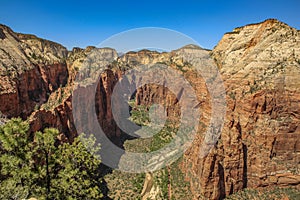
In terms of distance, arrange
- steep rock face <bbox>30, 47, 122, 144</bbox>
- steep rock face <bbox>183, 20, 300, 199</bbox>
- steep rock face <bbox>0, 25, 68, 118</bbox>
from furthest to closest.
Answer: steep rock face <bbox>0, 25, 68, 118</bbox>, steep rock face <bbox>30, 47, 122, 144</bbox>, steep rock face <bbox>183, 20, 300, 199</bbox>

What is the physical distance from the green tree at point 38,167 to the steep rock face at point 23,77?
25.1m

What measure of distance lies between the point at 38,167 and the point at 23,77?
4347 cm

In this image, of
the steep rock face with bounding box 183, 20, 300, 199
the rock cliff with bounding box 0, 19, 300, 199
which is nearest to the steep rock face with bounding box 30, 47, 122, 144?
the rock cliff with bounding box 0, 19, 300, 199

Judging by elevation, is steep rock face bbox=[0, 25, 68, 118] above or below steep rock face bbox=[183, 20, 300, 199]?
above

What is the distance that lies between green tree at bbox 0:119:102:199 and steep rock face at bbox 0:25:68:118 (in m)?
25.1

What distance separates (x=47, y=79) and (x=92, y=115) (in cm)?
2503

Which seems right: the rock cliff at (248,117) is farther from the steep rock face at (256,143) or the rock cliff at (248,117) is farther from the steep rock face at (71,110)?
the steep rock face at (71,110)

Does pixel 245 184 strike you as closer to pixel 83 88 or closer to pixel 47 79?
pixel 83 88

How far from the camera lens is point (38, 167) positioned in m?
14.2

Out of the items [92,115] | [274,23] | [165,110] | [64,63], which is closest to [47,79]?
[64,63]

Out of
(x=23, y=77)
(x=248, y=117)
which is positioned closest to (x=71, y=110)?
(x=23, y=77)

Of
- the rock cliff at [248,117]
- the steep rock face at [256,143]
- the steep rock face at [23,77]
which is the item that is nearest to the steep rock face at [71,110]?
the rock cliff at [248,117]

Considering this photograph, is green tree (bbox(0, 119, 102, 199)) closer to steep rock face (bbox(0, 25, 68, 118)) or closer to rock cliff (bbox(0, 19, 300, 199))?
rock cliff (bbox(0, 19, 300, 199))

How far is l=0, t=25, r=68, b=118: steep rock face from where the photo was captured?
37409mm
